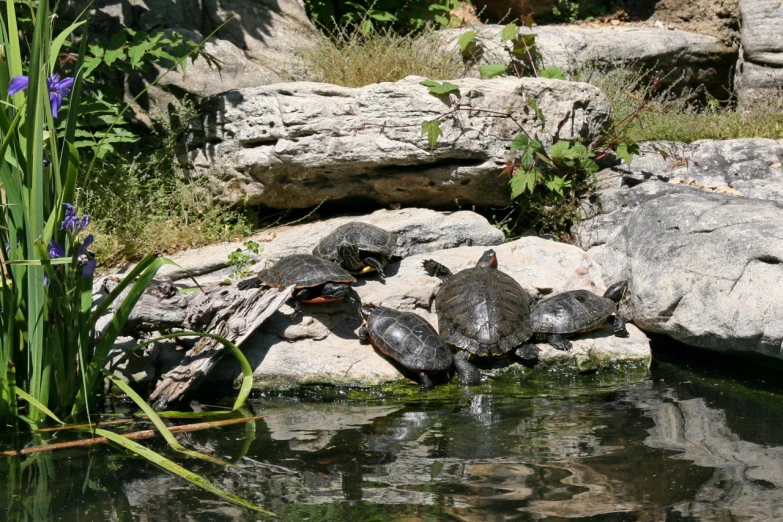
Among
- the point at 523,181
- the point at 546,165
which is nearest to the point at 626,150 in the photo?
the point at 546,165

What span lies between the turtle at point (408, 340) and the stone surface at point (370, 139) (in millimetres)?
2071

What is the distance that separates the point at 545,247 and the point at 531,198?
894 mm

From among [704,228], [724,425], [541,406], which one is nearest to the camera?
[724,425]

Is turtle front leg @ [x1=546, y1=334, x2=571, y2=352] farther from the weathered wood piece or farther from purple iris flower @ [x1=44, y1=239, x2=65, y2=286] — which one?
purple iris flower @ [x1=44, y1=239, x2=65, y2=286]

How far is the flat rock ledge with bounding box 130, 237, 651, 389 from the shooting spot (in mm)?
5969

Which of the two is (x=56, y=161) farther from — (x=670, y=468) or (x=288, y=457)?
(x=670, y=468)

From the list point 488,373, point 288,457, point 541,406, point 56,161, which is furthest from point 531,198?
point 56,161

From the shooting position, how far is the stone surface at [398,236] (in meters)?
7.28

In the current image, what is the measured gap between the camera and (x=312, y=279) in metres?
6.19

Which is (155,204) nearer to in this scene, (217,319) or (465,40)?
(217,319)

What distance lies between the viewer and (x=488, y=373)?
613cm

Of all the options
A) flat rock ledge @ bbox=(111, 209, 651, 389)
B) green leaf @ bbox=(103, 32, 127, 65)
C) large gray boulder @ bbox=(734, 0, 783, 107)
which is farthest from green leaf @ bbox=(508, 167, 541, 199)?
large gray boulder @ bbox=(734, 0, 783, 107)

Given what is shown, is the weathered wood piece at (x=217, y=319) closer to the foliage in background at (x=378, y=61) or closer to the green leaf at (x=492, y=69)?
the foliage in background at (x=378, y=61)

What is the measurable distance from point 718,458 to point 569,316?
6.89 ft
